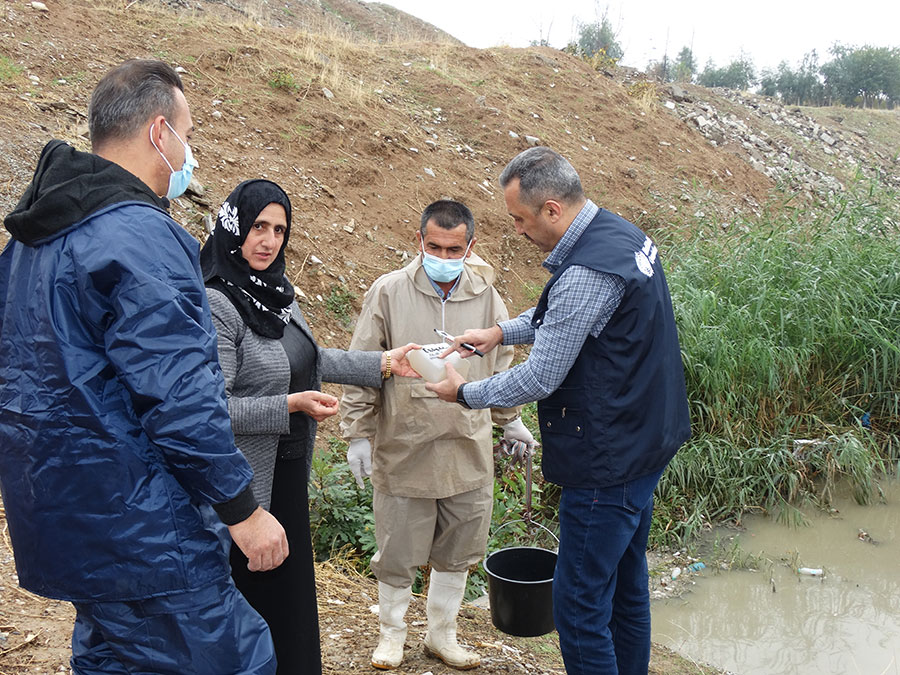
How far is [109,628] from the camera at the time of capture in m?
1.72

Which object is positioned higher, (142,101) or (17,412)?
(142,101)

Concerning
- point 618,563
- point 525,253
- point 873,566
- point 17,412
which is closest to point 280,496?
point 17,412

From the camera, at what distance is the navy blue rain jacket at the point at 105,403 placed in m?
1.63

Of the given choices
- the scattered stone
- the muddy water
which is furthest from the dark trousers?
the scattered stone

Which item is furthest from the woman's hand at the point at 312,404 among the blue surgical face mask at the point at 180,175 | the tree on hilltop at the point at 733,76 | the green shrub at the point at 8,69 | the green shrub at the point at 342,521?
the tree on hilltop at the point at 733,76

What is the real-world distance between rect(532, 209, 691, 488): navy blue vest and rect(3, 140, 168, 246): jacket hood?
125 cm

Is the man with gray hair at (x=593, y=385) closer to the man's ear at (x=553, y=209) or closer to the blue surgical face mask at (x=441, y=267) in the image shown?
the man's ear at (x=553, y=209)

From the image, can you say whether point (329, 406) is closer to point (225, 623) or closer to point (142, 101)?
point (225, 623)

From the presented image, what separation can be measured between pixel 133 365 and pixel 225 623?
24.3 inches

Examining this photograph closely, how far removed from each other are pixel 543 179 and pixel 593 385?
2.21ft

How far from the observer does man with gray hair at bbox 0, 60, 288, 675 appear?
1.64 meters

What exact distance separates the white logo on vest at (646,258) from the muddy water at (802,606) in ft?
8.06

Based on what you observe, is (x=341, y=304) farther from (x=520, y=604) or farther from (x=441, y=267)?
(x=520, y=604)

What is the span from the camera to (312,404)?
234 centimetres
